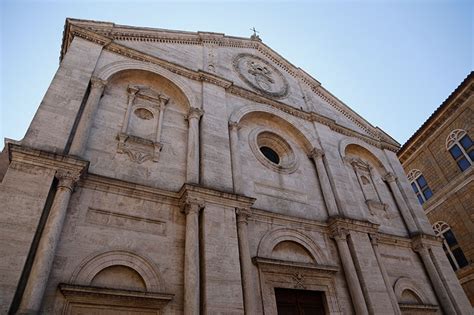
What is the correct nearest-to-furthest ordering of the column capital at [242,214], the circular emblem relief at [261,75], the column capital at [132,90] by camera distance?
the column capital at [242,214]
the column capital at [132,90]
the circular emblem relief at [261,75]

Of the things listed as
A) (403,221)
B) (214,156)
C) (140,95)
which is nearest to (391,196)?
(403,221)

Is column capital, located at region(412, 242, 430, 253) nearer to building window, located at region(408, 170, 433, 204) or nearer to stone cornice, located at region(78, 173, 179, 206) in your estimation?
stone cornice, located at region(78, 173, 179, 206)

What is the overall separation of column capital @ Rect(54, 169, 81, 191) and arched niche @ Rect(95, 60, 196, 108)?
416 centimetres

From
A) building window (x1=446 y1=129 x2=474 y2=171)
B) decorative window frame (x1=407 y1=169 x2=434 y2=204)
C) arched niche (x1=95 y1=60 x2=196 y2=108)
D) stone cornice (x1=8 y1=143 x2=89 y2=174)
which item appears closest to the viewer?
stone cornice (x1=8 y1=143 x2=89 y2=174)

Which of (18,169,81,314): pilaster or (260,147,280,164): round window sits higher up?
(260,147,280,164): round window

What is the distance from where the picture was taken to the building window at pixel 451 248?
63.0 ft

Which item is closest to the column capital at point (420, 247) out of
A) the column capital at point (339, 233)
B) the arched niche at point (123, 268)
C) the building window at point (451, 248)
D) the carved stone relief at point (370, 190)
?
the carved stone relief at point (370, 190)

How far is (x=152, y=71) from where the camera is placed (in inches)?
456

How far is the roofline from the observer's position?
1947cm

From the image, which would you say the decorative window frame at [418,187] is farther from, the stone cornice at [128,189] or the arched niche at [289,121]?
the stone cornice at [128,189]

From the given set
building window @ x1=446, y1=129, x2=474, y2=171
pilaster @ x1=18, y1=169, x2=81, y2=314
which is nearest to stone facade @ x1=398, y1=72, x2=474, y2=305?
building window @ x1=446, y1=129, x2=474, y2=171

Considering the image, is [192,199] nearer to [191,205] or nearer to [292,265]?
[191,205]

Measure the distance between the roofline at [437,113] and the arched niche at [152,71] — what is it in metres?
16.6

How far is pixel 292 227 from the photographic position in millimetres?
10469
